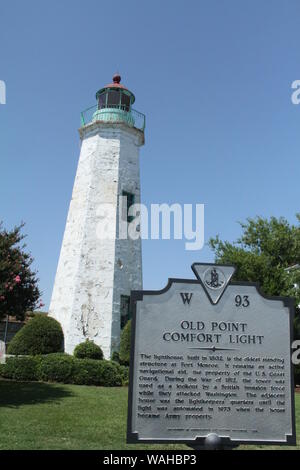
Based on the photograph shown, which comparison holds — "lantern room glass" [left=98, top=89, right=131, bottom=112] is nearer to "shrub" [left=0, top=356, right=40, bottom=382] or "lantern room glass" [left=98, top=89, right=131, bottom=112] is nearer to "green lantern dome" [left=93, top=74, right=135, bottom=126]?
"green lantern dome" [left=93, top=74, right=135, bottom=126]

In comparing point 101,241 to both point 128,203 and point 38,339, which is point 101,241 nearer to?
point 128,203

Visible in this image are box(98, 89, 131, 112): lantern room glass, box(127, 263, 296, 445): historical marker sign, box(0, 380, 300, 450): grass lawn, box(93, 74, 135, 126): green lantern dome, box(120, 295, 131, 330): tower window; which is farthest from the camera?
box(98, 89, 131, 112): lantern room glass

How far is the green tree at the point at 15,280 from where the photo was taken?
37.3 feet

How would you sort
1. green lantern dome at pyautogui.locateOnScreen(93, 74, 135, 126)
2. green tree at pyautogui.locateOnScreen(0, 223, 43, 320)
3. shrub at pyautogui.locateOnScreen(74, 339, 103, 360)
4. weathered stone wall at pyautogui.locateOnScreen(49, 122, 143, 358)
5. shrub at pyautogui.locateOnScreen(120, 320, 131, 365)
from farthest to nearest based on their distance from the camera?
green lantern dome at pyautogui.locateOnScreen(93, 74, 135, 126) → weathered stone wall at pyautogui.locateOnScreen(49, 122, 143, 358) → shrub at pyautogui.locateOnScreen(120, 320, 131, 365) → shrub at pyautogui.locateOnScreen(74, 339, 103, 360) → green tree at pyautogui.locateOnScreen(0, 223, 43, 320)

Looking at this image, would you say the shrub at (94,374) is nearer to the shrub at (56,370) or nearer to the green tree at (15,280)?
the shrub at (56,370)

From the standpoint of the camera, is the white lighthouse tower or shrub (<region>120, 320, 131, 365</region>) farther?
the white lighthouse tower

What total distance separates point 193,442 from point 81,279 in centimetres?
1507

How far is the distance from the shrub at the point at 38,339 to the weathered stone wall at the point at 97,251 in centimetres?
85

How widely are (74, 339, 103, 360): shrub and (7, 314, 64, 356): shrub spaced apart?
1.07 meters

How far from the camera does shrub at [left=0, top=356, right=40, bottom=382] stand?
16.0m

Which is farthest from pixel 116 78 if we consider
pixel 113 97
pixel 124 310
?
pixel 124 310

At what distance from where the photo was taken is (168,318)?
5453 mm

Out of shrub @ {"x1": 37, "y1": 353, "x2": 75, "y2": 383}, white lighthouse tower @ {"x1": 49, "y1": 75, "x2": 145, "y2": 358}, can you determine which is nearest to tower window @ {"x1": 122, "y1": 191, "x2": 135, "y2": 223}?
white lighthouse tower @ {"x1": 49, "y1": 75, "x2": 145, "y2": 358}
